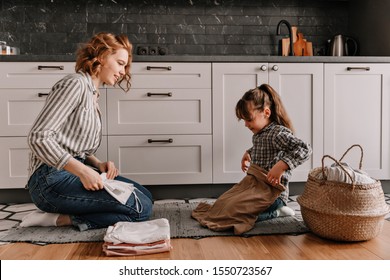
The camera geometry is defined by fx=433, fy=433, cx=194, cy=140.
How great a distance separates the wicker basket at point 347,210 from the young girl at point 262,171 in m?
0.22

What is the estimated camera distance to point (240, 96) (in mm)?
2680

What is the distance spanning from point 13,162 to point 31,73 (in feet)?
1.77

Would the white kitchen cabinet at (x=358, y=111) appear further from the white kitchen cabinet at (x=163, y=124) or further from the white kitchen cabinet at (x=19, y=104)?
the white kitchen cabinet at (x=19, y=104)

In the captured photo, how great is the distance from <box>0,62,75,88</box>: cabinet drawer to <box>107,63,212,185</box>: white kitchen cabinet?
33 cm

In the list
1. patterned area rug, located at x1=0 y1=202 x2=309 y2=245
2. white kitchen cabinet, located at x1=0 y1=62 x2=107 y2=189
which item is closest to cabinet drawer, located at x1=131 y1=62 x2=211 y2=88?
white kitchen cabinet, located at x1=0 y1=62 x2=107 y2=189

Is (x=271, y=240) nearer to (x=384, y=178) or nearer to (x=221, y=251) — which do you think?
(x=221, y=251)

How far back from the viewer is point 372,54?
3104 millimetres

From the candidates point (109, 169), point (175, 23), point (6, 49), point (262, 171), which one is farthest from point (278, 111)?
point (6, 49)

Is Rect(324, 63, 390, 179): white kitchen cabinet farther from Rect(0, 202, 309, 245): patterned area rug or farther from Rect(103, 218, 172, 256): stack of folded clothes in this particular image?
Rect(103, 218, 172, 256): stack of folded clothes

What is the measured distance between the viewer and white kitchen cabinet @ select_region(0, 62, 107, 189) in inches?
100

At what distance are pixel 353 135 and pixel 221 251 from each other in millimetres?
1515

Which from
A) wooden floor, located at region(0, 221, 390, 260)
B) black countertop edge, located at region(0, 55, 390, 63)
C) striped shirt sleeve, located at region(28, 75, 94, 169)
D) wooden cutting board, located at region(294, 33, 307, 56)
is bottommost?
wooden floor, located at region(0, 221, 390, 260)

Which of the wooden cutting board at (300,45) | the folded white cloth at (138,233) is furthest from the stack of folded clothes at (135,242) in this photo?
the wooden cutting board at (300,45)
